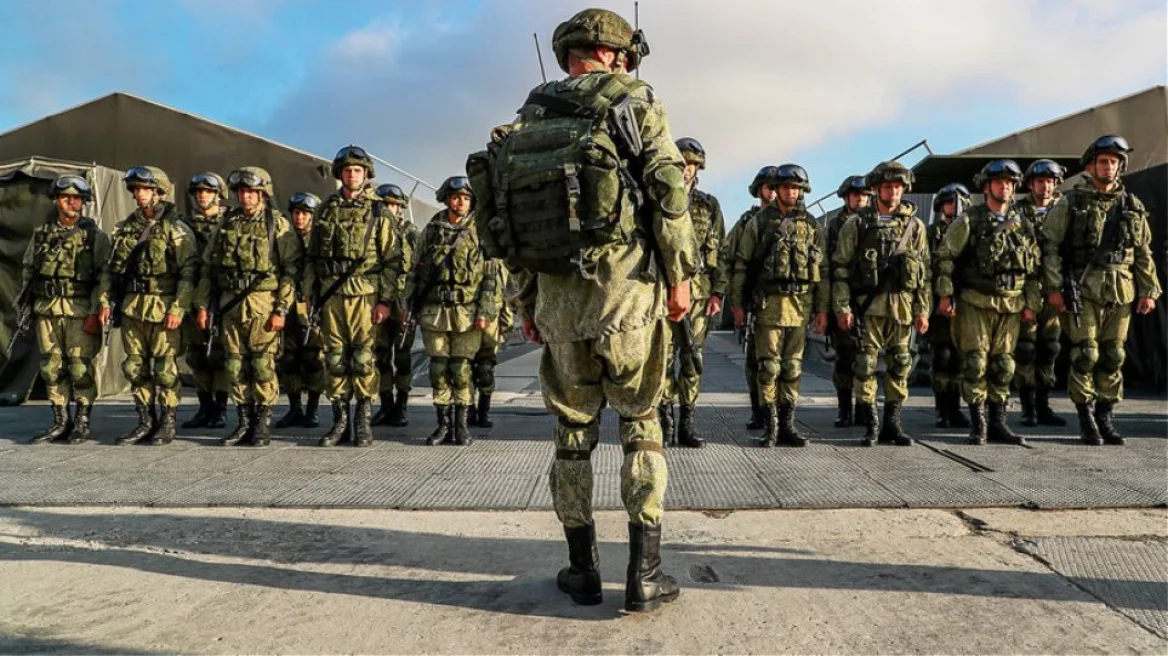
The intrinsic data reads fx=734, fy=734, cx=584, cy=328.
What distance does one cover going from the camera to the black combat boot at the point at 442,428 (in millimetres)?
5996

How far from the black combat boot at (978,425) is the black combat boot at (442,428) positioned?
4.17m

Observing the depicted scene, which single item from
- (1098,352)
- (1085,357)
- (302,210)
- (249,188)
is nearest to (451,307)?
(249,188)

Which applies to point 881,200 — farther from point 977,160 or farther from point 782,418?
point 977,160

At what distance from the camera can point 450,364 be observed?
19.9ft

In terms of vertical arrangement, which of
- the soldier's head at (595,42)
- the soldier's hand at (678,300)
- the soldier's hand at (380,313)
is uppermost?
the soldier's head at (595,42)

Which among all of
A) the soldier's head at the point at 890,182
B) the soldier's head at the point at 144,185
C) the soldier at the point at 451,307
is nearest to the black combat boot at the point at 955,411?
the soldier's head at the point at 890,182

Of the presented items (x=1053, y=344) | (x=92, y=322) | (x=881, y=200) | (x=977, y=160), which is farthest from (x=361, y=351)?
(x=977, y=160)

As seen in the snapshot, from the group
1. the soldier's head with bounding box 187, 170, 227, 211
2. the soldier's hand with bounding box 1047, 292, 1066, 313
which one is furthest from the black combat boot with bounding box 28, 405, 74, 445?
the soldier's hand with bounding box 1047, 292, 1066, 313

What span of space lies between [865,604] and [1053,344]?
526cm

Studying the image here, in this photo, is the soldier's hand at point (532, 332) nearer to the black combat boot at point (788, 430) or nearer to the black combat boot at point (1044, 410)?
the black combat boot at point (788, 430)

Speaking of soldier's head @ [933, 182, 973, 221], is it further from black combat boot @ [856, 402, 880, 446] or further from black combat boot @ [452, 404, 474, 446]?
black combat boot @ [452, 404, 474, 446]

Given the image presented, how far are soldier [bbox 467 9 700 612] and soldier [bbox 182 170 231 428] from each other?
16.5 feet

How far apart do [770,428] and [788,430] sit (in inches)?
5.6

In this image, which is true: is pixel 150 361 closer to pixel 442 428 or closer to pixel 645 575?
pixel 442 428
